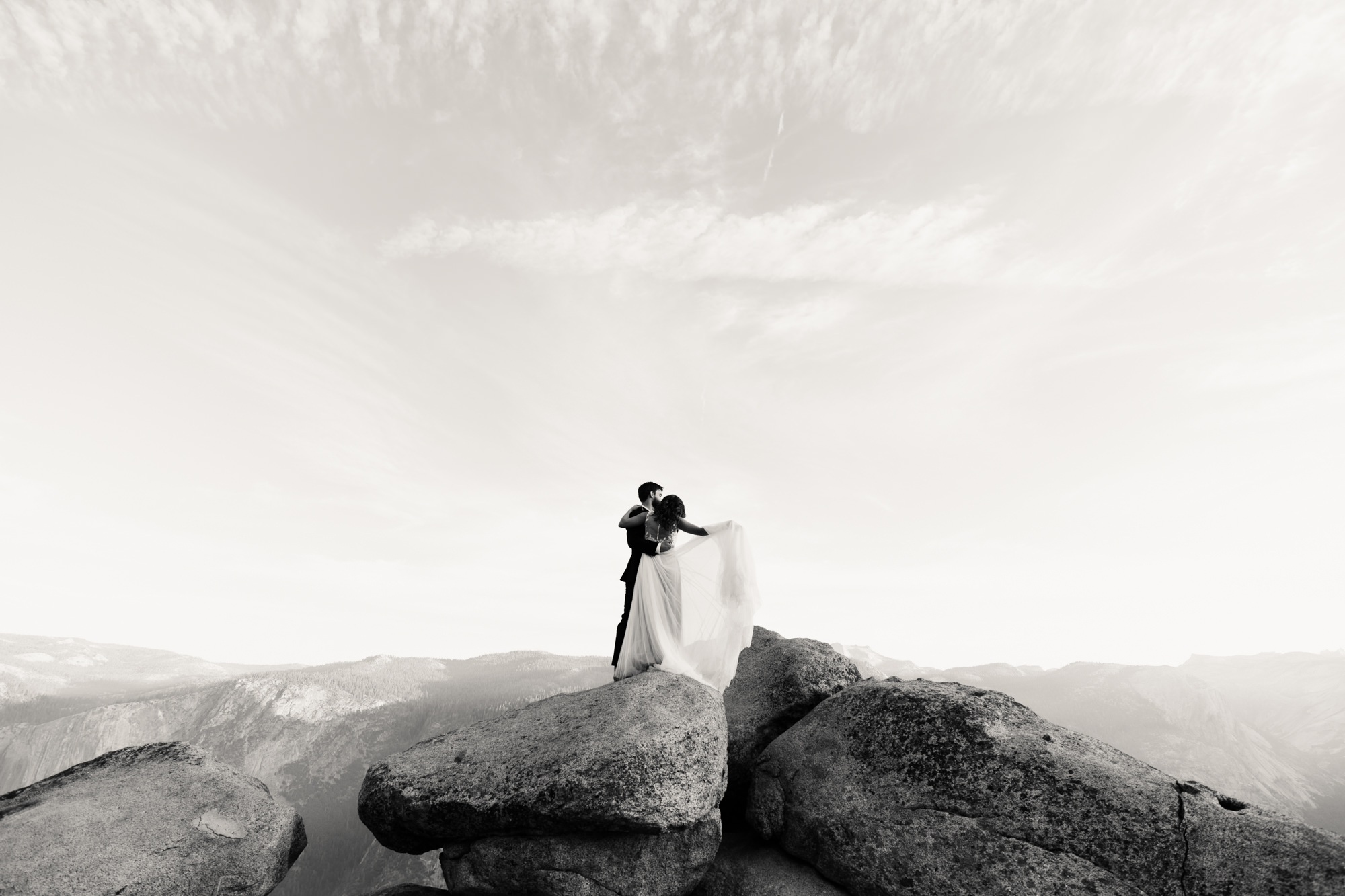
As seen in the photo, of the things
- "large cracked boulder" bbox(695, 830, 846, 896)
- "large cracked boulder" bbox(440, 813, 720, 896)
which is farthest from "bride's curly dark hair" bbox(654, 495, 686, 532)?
"large cracked boulder" bbox(695, 830, 846, 896)

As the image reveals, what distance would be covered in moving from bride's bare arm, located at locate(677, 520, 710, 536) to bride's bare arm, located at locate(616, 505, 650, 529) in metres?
0.99

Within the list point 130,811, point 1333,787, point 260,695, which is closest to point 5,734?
point 260,695

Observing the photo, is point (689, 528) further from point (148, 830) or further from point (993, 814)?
point (148, 830)

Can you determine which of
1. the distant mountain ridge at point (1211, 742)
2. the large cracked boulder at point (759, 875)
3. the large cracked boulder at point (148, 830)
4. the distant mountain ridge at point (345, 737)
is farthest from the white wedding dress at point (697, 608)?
the distant mountain ridge at point (1211, 742)

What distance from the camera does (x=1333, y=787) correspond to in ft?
522

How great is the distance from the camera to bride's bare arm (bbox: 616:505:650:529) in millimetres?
16984

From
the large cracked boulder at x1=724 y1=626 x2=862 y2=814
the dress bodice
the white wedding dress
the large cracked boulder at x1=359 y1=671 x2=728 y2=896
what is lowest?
the large cracked boulder at x1=359 y1=671 x2=728 y2=896

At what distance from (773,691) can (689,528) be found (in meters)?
5.07

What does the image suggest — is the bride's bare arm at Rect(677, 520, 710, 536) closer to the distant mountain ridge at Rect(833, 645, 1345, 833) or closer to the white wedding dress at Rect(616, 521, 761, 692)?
the white wedding dress at Rect(616, 521, 761, 692)

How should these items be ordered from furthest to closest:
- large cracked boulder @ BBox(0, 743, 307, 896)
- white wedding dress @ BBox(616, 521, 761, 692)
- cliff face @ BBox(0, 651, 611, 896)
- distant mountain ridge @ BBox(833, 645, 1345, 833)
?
distant mountain ridge @ BBox(833, 645, 1345, 833)
cliff face @ BBox(0, 651, 611, 896)
white wedding dress @ BBox(616, 521, 761, 692)
large cracked boulder @ BBox(0, 743, 307, 896)

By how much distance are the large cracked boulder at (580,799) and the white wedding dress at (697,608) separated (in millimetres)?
2076

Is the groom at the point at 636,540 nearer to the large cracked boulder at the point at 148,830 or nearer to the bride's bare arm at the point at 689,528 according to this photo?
the bride's bare arm at the point at 689,528

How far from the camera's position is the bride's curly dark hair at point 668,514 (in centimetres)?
1719

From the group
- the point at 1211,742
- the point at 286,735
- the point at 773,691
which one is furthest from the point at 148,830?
the point at 1211,742
